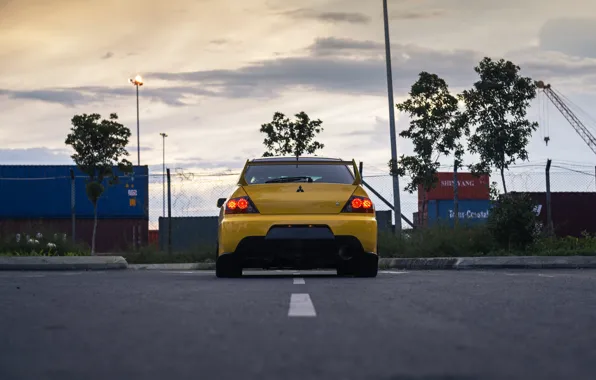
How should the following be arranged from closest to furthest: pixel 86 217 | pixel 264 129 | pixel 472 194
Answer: pixel 264 129, pixel 86 217, pixel 472 194

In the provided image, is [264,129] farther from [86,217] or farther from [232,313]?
[232,313]

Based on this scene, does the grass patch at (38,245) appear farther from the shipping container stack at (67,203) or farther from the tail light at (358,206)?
the shipping container stack at (67,203)

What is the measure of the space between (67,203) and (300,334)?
44.6 m

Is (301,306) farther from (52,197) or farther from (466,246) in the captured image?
(52,197)

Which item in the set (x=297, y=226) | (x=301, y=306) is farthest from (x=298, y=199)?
(x=301, y=306)

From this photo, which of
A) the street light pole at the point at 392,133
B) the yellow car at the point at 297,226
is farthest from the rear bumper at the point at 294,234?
the street light pole at the point at 392,133

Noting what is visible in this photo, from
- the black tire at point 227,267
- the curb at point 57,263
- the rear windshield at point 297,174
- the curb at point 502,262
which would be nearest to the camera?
the black tire at point 227,267

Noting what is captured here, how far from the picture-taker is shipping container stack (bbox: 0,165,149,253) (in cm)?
4850

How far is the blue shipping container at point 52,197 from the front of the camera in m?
48.5

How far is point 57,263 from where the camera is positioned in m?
21.1

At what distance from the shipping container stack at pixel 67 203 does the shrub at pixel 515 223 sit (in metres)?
28.7

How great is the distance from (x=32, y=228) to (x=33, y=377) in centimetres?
2181

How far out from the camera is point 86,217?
4950cm

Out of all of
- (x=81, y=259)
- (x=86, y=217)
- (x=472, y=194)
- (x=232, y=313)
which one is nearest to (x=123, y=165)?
(x=86, y=217)
